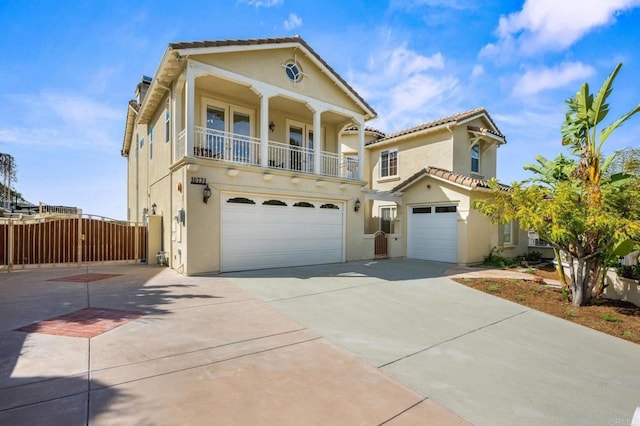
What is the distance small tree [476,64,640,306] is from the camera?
6965mm

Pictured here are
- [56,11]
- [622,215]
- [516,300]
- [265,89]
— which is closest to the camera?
[622,215]

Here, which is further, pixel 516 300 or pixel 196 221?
pixel 196 221

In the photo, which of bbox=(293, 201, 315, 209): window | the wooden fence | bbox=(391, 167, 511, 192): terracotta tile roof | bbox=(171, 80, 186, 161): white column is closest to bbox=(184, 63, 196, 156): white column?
bbox=(171, 80, 186, 161): white column

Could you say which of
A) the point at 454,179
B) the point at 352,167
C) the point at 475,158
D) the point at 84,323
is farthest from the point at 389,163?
the point at 84,323

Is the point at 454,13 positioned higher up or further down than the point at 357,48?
higher up

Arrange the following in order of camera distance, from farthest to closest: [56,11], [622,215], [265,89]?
[265,89] < [56,11] < [622,215]

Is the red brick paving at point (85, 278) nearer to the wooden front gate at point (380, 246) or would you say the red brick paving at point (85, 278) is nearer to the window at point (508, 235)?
the wooden front gate at point (380, 246)

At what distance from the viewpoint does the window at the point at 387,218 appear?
17688 mm

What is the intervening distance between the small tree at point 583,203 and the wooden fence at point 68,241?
13378mm

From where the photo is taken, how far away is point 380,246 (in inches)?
610

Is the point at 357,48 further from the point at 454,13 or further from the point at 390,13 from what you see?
the point at 454,13

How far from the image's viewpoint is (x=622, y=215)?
7.13 m

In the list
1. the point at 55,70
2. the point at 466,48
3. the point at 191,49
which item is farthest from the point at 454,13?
the point at 55,70

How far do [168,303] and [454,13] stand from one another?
40.6ft
